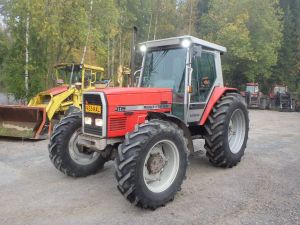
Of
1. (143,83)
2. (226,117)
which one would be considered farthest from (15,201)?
(226,117)

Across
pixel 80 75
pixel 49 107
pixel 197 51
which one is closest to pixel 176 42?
pixel 197 51

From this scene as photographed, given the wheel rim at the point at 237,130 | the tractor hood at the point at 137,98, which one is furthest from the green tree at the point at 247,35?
the tractor hood at the point at 137,98

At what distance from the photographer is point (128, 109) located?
5039 mm

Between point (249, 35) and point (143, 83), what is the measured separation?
81.6ft

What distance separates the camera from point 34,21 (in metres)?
15.1

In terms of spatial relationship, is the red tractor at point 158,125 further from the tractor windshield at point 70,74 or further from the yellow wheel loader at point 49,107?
the tractor windshield at point 70,74

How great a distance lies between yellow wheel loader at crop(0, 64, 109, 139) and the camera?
9.28 metres

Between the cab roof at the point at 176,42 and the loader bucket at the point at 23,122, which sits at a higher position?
the cab roof at the point at 176,42

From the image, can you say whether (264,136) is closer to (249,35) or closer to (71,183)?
(71,183)

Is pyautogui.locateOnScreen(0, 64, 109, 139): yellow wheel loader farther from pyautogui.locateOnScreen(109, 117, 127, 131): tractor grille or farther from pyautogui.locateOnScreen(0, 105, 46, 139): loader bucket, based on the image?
pyautogui.locateOnScreen(109, 117, 127, 131): tractor grille

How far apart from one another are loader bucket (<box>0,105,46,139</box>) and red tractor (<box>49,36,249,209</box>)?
3.72m

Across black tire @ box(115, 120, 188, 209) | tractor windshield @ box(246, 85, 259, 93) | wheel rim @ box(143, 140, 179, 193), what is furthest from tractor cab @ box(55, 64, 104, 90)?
tractor windshield @ box(246, 85, 259, 93)

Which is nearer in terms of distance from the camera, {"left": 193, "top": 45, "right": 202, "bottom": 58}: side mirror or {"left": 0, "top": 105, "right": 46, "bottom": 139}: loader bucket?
{"left": 193, "top": 45, "right": 202, "bottom": 58}: side mirror

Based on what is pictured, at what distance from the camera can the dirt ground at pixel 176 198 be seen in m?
4.22
